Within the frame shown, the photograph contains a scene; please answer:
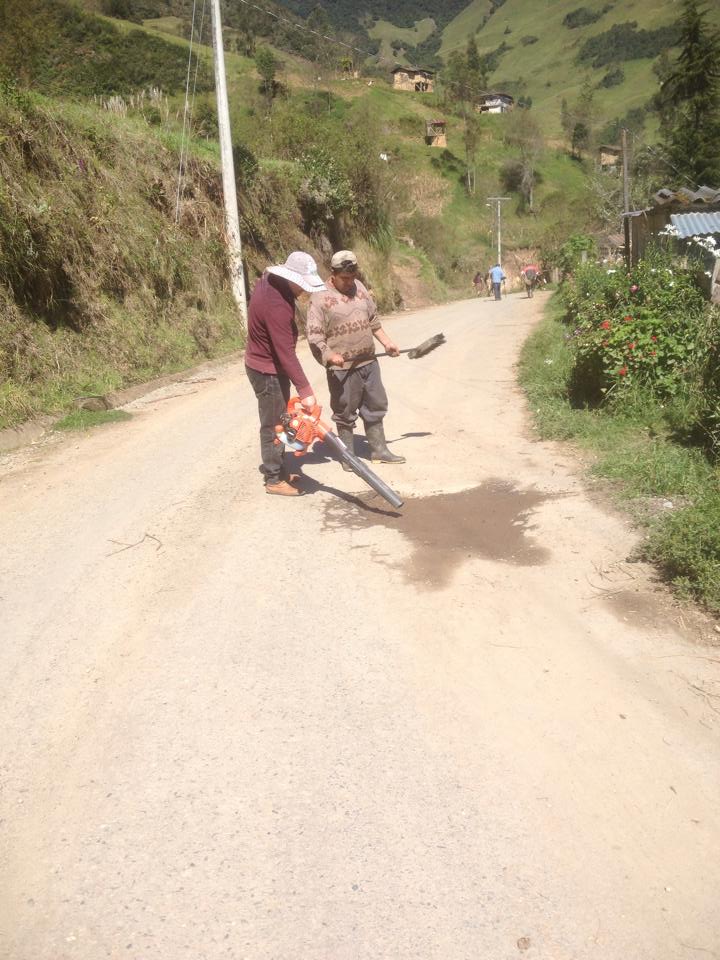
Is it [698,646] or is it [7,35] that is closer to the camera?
[698,646]

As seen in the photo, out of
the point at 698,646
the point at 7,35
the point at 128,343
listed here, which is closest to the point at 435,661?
the point at 698,646

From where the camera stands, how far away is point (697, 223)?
13.4 meters

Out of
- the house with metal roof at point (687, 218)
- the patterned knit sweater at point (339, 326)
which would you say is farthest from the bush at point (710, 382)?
the house with metal roof at point (687, 218)

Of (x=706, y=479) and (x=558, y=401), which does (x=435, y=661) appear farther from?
(x=558, y=401)

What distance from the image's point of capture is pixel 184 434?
30.2 ft

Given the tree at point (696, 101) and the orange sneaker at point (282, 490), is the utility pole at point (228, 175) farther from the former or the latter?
the tree at point (696, 101)

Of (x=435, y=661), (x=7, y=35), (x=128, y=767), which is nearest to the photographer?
(x=128, y=767)

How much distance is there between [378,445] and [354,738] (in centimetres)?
430

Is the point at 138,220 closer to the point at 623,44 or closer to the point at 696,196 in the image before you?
the point at 696,196

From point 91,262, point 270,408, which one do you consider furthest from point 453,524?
point 91,262

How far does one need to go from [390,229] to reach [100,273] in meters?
22.2

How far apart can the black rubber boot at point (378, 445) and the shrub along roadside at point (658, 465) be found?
159 cm

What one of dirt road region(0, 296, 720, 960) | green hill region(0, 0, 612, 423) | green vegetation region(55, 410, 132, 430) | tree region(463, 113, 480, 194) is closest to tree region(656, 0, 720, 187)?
green hill region(0, 0, 612, 423)

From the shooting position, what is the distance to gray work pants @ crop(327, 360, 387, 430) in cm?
717
